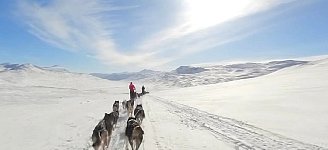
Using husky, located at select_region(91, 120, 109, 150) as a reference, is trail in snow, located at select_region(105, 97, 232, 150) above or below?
below

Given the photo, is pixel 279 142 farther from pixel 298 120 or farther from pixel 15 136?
pixel 15 136

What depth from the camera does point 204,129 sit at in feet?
39.0

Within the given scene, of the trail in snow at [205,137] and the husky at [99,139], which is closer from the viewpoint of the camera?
the husky at [99,139]

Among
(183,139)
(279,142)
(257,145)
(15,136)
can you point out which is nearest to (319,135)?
(279,142)

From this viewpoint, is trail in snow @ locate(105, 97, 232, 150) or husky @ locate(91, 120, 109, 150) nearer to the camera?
husky @ locate(91, 120, 109, 150)

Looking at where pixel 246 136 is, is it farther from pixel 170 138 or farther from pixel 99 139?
pixel 99 139

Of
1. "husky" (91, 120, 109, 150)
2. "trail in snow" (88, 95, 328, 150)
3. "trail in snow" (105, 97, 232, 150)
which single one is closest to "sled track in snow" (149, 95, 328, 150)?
"trail in snow" (88, 95, 328, 150)

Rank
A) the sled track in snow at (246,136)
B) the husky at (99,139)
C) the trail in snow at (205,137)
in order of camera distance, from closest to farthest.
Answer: the husky at (99,139)
the sled track in snow at (246,136)
the trail in snow at (205,137)

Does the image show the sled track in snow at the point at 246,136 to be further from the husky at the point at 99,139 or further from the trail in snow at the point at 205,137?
the husky at the point at 99,139

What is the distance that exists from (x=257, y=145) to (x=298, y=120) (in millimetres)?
5090

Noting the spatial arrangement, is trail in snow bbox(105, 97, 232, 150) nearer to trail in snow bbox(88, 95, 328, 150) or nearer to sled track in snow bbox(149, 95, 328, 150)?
trail in snow bbox(88, 95, 328, 150)

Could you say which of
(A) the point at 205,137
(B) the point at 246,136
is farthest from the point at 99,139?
(B) the point at 246,136

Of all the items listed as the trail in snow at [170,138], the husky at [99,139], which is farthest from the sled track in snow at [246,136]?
the husky at [99,139]

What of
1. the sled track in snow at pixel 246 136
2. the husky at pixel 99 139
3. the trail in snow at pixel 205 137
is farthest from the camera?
the trail in snow at pixel 205 137
